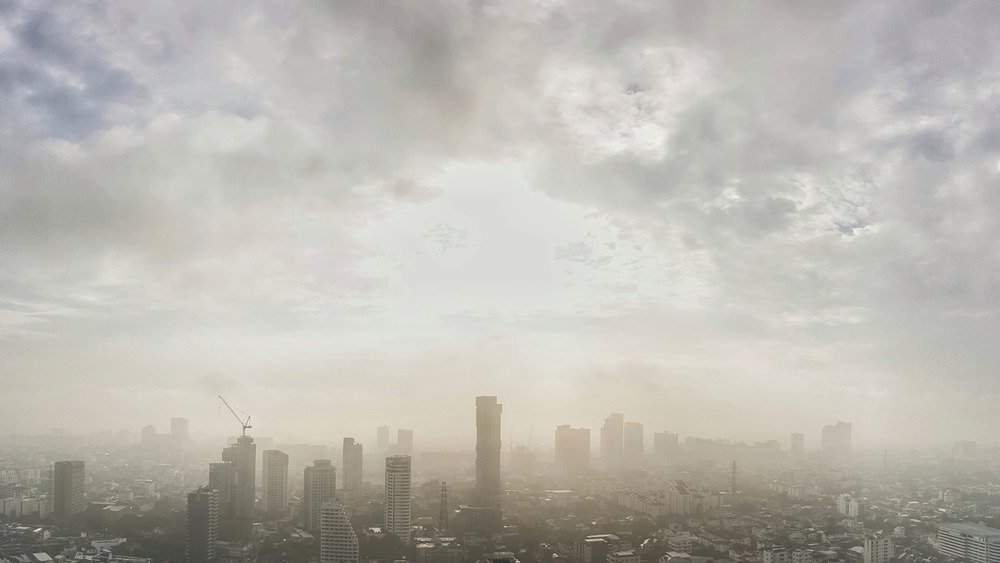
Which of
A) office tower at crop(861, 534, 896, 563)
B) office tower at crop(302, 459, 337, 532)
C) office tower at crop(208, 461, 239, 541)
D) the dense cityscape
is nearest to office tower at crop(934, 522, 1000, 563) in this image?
the dense cityscape

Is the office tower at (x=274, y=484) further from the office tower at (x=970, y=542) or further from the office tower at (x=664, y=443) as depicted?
the office tower at (x=664, y=443)

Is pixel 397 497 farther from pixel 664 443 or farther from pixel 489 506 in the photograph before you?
pixel 664 443

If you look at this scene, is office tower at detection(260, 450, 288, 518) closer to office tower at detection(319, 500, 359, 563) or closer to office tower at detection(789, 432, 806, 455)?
office tower at detection(319, 500, 359, 563)

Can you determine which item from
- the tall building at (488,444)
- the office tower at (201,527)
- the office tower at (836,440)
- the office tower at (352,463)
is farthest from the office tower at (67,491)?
the office tower at (836,440)

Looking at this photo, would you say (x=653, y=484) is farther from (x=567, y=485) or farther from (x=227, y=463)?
(x=227, y=463)

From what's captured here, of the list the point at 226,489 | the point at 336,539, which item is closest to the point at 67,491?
the point at 226,489
